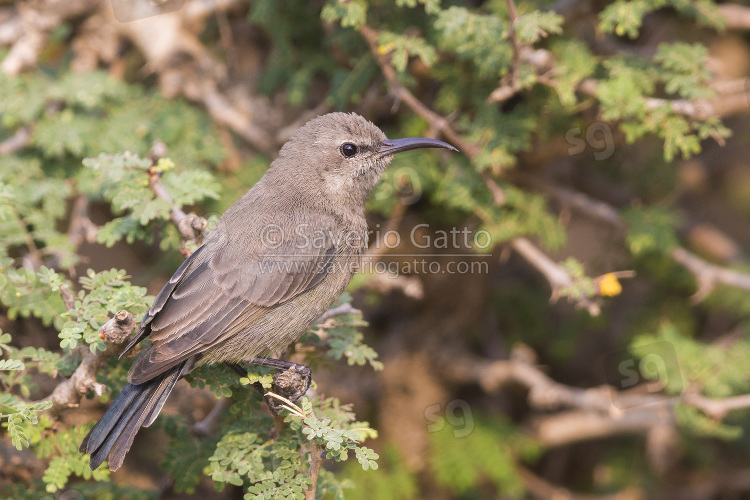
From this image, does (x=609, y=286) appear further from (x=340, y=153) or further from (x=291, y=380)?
(x=291, y=380)

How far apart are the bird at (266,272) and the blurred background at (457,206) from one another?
201mm

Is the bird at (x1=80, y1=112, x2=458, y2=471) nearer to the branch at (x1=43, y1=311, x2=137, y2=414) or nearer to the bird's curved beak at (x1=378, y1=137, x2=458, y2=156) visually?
the bird's curved beak at (x1=378, y1=137, x2=458, y2=156)

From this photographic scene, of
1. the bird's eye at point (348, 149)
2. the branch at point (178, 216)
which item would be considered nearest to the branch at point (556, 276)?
the bird's eye at point (348, 149)

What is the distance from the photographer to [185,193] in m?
3.87

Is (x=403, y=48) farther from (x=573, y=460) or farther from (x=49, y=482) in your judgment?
(x=573, y=460)

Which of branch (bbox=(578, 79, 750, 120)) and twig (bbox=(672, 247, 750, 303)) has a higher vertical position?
branch (bbox=(578, 79, 750, 120))

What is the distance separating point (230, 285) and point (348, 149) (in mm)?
1106

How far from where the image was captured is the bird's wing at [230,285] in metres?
3.42

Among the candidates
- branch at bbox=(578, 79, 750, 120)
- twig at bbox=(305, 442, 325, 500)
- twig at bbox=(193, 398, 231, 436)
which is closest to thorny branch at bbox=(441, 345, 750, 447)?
branch at bbox=(578, 79, 750, 120)

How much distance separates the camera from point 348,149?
164 inches

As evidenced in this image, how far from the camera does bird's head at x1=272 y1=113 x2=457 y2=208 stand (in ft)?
13.5

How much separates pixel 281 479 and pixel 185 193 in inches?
65.5

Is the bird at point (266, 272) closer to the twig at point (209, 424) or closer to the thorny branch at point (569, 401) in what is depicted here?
the twig at point (209, 424)

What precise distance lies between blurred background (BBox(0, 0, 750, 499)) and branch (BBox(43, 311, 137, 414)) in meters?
0.31
